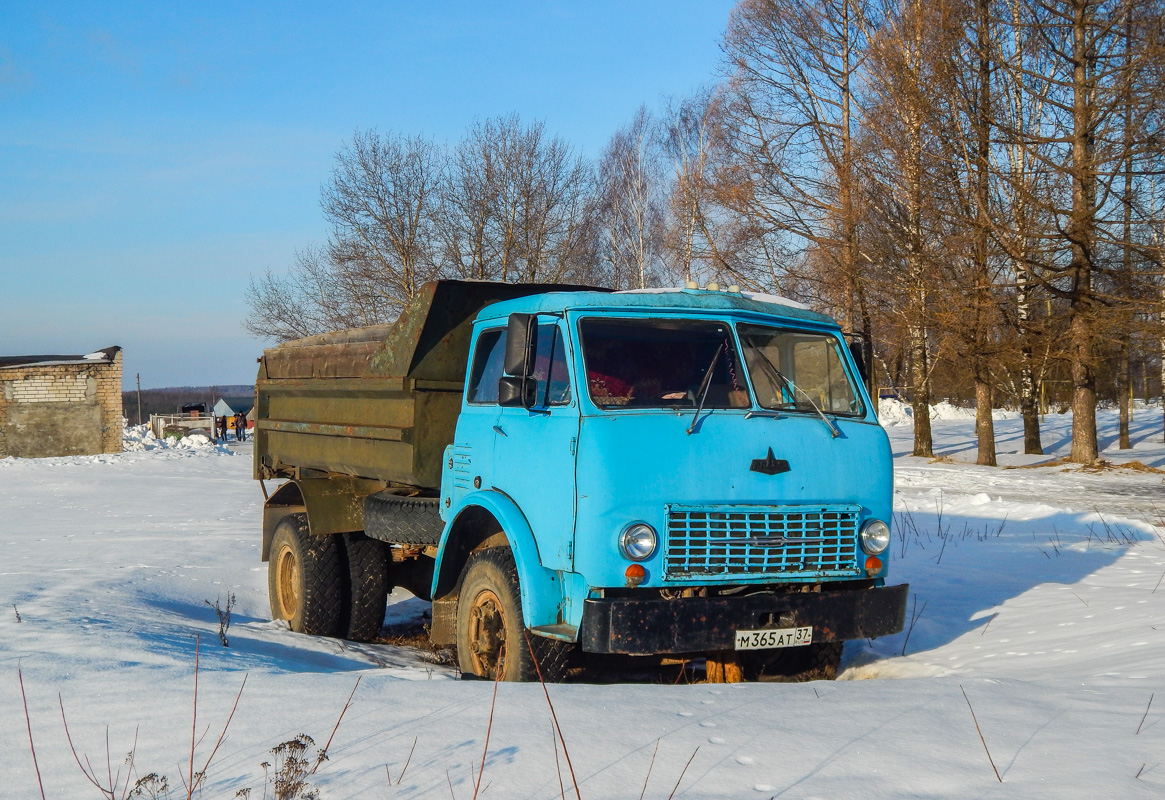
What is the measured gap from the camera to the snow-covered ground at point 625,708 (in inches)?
138

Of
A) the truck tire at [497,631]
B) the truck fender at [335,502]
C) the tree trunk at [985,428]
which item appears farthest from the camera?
the tree trunk at [985,428]

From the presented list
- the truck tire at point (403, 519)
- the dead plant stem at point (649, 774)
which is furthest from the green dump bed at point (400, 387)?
the dead plant stem at point (649, 774)

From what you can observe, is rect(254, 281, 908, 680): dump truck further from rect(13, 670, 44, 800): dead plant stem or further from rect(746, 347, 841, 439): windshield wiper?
rect(13, 670, 44, 800): dead plant stem

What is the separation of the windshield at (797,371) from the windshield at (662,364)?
0.40 feet

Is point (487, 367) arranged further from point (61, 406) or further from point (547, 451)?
point (61, 406)

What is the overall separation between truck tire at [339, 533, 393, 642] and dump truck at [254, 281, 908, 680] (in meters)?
1.51

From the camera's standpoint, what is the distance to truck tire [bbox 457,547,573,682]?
4910 mm

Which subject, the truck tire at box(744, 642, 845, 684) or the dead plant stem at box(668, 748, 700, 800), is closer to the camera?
the dead plant stem at box(668, 748, 700, 800)

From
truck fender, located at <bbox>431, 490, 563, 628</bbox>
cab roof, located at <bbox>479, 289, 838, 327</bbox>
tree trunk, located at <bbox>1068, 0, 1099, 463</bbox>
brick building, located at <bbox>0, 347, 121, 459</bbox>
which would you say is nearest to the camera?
truck fender, located at <bbox>431, 490, 563, 628</bbox>

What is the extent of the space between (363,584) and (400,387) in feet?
6.83

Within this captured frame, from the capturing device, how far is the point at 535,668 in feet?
16.3

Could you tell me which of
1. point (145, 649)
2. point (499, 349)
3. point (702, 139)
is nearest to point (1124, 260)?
point (702, 139)

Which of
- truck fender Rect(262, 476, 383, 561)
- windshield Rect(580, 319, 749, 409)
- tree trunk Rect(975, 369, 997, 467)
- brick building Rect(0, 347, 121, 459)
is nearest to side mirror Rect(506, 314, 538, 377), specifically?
windshield Rect(580, 319, 749, 409)

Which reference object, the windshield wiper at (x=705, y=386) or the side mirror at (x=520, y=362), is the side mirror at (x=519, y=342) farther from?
the windshield wiper at (x=705, y=386)
